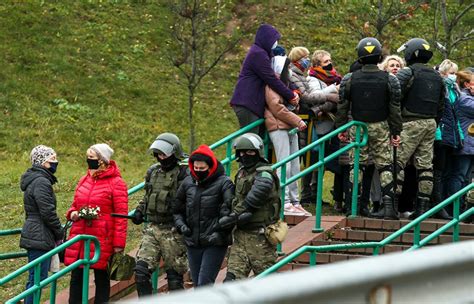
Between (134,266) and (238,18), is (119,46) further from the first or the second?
(134,266)

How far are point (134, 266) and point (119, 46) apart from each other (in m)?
12.0

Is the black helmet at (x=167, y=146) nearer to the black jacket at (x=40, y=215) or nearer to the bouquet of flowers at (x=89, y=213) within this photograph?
the bouquet of flowers at (x=89, y=213)

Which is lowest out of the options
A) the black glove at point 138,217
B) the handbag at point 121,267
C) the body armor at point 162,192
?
the handbag at point 121,267

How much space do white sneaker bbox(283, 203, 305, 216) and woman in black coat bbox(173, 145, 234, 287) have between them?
234 cm

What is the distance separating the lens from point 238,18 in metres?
22.6

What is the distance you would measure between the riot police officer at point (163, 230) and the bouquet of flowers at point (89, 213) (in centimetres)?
44

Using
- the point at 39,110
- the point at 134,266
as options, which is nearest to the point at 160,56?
the point at 39,110

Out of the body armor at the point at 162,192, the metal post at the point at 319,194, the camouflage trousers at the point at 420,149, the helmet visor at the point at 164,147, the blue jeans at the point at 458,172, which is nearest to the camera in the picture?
the helmet visor at the point at 164,147

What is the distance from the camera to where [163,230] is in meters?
9.59

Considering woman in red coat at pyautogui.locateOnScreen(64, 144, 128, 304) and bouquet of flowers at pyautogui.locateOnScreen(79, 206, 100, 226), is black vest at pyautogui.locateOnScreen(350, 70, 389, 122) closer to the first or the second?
woman in red coat at pyautogui.locateOnScreen(64, 144, 128, 304)

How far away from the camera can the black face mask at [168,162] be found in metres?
9.53

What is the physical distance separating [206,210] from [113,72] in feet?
38.0

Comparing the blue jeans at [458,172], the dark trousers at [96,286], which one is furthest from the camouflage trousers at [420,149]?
the dark trousers at [96,286]

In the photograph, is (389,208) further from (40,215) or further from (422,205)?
(40,215)
